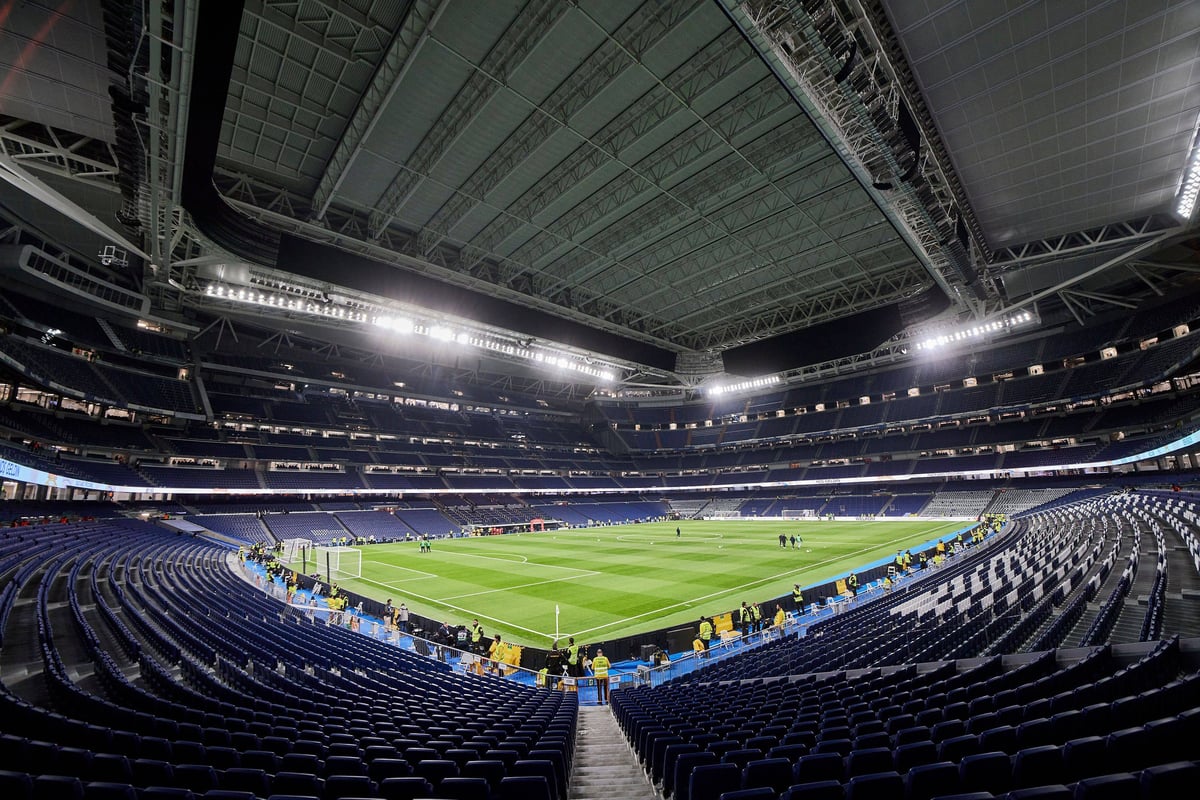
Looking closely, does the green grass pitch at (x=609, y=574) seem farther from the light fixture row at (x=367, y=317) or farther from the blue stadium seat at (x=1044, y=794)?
the blue stadium seat at (x=1044, y=794)

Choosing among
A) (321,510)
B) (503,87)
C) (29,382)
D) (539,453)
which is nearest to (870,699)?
(503,87)

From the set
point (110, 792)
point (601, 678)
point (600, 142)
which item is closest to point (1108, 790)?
point (110, 792)

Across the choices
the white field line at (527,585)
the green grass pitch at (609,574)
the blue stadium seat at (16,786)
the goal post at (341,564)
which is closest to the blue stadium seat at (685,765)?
the blue stadium seat at (16,786)

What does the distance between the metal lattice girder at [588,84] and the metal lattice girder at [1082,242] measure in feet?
78.3

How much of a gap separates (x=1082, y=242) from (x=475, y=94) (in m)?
34.5

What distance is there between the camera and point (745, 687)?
35.5ft

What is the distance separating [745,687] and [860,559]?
2264 cm

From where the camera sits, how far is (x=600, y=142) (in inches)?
890

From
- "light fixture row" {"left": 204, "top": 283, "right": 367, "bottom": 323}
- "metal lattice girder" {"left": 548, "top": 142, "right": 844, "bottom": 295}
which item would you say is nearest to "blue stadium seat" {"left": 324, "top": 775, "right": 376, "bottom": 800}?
"metal lattice girder" {"left": 548, "top": 142, "right": 844, "bottom": 295}

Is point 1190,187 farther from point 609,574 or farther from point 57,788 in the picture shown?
point 57,788

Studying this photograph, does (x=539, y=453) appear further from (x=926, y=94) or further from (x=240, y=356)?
(x=926, y=94)

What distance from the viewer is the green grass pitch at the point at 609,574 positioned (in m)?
21.1

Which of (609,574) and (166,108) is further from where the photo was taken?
(609,574)

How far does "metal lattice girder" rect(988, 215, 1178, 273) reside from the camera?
27766 mm
